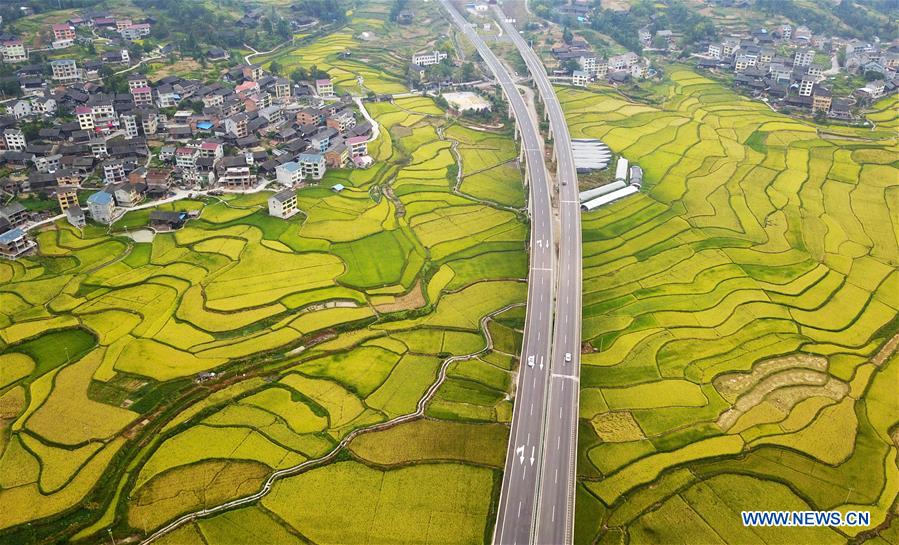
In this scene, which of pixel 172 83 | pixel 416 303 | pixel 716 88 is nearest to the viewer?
pixel 416 303

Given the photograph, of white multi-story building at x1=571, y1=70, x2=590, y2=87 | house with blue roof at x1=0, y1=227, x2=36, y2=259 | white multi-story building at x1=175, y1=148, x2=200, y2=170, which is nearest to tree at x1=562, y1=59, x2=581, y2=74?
white multi-story building at x1=571, y1=70, x2=590, y2=87

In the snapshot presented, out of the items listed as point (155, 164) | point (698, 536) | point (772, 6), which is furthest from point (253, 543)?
point (772, 6)

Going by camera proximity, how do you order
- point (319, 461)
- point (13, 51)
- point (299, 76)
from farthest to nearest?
point (299, 76) < point (13, 51) < point (319, 461)

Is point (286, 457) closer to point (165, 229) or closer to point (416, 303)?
point (416, 303)

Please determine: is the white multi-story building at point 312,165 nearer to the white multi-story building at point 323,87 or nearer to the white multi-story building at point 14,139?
the white multi-story building at point 323,87

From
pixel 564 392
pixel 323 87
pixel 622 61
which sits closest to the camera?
pixel 564 392

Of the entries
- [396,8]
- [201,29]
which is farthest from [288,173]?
[396,8]

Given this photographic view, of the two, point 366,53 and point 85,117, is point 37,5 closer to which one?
point 85,117
